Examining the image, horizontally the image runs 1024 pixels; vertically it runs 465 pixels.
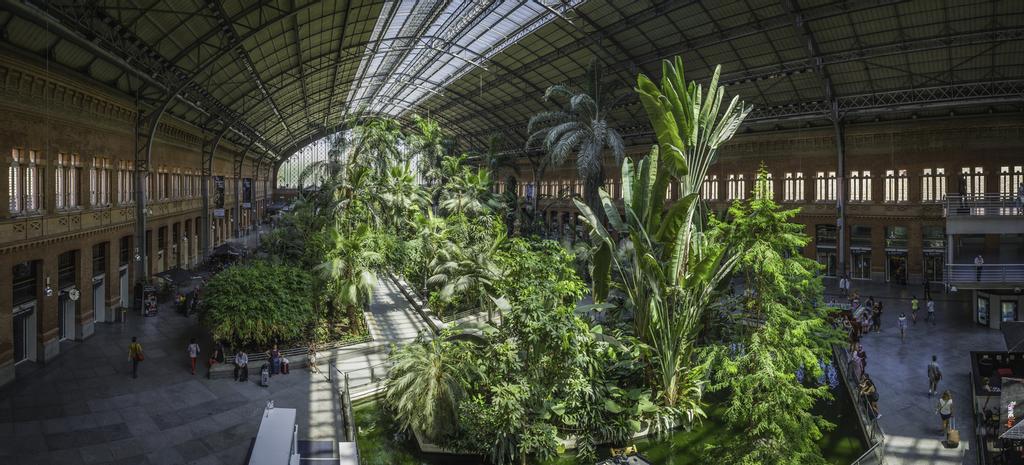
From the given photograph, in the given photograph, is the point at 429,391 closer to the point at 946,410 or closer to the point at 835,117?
the point at 946,410

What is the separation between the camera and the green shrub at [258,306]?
18.3 metres

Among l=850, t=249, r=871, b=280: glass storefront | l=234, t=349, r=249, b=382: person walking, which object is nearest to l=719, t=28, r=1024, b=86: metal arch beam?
l=850, t=249, r=871, b=280: glass storefront

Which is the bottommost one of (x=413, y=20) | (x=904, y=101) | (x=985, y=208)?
(x=985, y=208)

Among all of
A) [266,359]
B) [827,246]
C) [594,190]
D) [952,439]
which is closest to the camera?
[952,439]

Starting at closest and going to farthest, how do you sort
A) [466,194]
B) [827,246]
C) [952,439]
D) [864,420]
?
[952,439], [864,420], [827,246], [466,194]

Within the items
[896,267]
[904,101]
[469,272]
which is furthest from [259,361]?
[896,267]

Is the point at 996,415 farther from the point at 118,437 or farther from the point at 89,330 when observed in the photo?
the point at 89,330

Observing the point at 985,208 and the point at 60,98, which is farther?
the point at 985,208

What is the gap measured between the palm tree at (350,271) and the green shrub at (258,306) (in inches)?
40.6

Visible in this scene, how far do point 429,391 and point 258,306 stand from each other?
8.30 meters

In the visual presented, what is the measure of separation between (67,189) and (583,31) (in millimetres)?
23797

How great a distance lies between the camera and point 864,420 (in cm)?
1385

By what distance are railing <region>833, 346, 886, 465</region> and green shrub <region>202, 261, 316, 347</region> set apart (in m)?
15.7

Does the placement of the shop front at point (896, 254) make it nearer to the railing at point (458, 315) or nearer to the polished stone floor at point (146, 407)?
Answer: the railing at point (458, 315)
